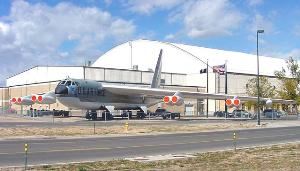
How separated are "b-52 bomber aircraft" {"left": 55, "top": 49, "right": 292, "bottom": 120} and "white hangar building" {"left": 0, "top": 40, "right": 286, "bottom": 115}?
1856 cm

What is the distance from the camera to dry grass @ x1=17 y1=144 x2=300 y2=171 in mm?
15422

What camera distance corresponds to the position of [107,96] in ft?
207

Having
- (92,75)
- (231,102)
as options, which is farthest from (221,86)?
(231,102)

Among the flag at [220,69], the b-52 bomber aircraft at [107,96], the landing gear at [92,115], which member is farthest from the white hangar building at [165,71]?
the landing gear at [92,115]

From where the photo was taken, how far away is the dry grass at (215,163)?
50.6 feet

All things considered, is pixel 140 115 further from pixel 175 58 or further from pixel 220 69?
pixel 175 58

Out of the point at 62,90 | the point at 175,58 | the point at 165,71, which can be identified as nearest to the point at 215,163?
the point at 62,90

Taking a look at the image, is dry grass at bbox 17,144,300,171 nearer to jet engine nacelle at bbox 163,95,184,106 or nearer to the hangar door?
jet engine nacelle at bbox 163,95,184,106

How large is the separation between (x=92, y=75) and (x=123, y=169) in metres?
71.8

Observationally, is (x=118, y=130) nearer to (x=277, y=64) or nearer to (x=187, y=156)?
(x=187, y=156)

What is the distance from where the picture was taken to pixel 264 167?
15.5 m

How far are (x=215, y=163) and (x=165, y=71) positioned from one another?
93.2 metres

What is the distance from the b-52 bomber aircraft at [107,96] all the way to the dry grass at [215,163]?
38.0 m

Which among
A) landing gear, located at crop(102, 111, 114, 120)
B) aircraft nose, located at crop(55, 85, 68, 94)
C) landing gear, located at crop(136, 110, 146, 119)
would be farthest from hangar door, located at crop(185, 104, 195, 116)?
aircraft nose, located at crop(55, 85, 68, 94)
